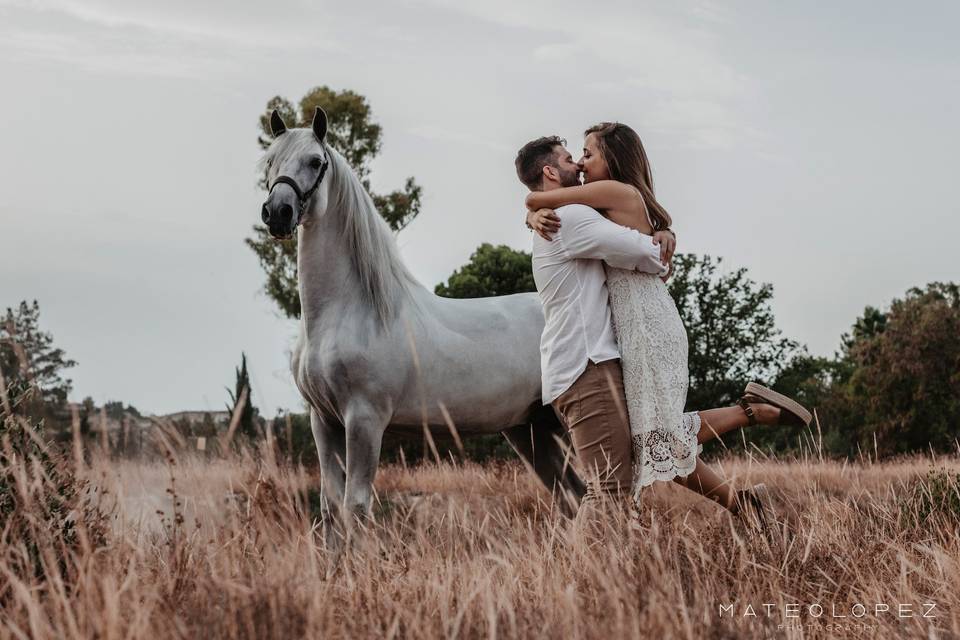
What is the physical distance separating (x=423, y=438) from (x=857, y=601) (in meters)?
2.96

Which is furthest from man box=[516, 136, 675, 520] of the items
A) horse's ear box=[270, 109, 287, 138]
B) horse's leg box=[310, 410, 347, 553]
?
horse's ear box=[270, 109, 287, 138]

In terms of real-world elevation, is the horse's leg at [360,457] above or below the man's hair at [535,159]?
below

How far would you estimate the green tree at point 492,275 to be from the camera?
16.0 m

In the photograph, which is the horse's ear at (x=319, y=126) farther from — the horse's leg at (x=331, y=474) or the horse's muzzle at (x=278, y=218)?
the horse's leg at (x=331, y=474)

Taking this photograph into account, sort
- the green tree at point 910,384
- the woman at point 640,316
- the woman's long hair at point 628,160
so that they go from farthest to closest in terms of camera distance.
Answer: the green tree at point 910,384
the woman's long hair at point 628,160
the woman at point 640,316

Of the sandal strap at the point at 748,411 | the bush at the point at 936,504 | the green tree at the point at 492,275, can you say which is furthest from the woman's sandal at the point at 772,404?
the green tree at the point at 492,275

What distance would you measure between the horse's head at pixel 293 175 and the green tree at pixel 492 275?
10.8 metres

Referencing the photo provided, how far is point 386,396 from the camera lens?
5.12 m

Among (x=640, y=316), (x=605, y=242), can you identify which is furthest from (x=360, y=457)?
(x=605, y=242)

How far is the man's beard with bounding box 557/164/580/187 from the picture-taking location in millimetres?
4383

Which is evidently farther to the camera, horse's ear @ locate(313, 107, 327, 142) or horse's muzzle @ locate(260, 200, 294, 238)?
horse's ear @ locate(313, 107, 327, 142)

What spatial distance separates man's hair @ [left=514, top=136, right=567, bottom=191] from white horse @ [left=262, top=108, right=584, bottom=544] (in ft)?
3.36

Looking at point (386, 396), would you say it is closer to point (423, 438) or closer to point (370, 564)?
point (423, 438)

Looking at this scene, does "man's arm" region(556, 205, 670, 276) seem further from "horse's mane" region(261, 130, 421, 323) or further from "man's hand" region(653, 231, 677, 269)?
"horse's mane" region(261, 130, 421, 323)
